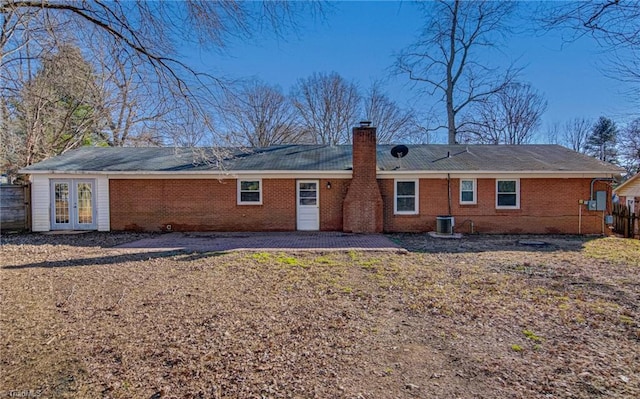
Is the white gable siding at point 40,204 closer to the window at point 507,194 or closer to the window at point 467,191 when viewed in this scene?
the window at point 467,191

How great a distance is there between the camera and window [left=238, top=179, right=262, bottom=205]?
43.4ft

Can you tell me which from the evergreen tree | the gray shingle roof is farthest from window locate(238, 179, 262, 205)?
the evergreen tree

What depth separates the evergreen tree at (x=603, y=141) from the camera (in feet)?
105

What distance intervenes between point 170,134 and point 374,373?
204 inches

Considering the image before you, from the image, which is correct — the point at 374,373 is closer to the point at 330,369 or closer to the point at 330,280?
the point at 330,369

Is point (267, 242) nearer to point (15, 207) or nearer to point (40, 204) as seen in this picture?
point (40, 204)

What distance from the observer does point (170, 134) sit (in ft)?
19.5

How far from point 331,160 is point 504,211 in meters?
7.33

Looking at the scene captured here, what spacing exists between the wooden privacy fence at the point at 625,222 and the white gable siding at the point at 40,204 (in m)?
23.7

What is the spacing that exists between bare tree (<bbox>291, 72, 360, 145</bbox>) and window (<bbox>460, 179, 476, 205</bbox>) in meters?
16.8

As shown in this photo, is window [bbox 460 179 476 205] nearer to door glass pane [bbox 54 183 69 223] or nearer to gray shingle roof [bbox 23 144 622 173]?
gray shingle roof [bbox 23 144 622 173]

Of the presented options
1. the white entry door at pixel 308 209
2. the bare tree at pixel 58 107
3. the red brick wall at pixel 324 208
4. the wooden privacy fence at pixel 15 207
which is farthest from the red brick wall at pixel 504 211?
the wooden privacy fence at pixel 15 207

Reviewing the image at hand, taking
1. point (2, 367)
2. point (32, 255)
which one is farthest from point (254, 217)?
point (2, 367)

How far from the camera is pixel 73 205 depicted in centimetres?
1311
